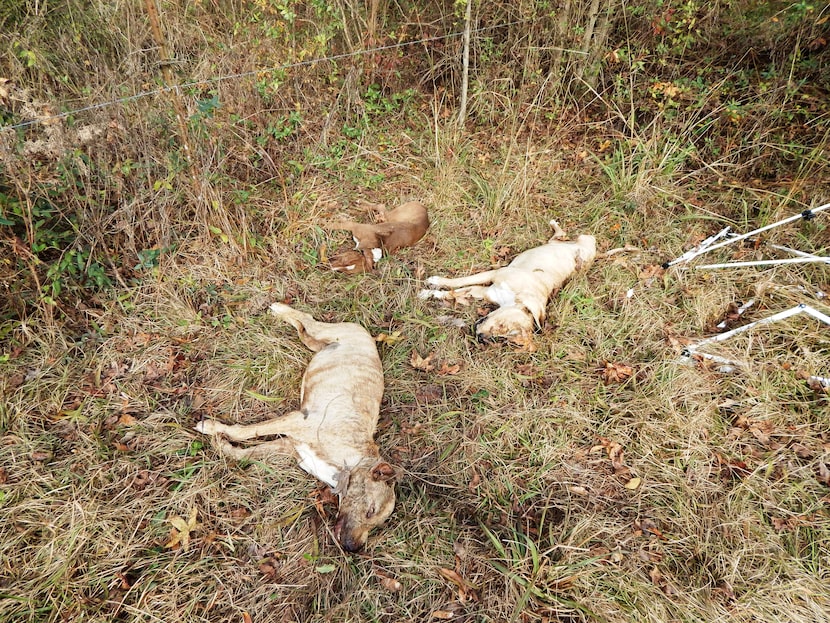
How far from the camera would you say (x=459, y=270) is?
12.7 ft

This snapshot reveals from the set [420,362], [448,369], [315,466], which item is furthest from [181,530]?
[448,369]

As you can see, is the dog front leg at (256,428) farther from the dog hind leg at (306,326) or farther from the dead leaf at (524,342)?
the dead leaf at (524,342)

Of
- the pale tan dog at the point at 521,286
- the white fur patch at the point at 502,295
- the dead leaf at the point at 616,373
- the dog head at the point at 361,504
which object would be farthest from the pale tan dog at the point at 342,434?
the dead leaf at the point at 616,373

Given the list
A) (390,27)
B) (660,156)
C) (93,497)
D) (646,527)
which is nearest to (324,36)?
(390,27)

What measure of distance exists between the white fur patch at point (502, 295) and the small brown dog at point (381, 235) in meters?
0.88

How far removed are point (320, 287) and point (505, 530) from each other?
2.16 metres

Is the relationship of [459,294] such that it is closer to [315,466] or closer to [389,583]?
[315,466]

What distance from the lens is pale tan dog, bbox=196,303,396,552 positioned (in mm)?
2211

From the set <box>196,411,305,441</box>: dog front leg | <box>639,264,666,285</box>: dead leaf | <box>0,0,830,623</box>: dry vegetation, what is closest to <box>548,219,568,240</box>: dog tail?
<box>0,0,830,623</box>: dry vegetation

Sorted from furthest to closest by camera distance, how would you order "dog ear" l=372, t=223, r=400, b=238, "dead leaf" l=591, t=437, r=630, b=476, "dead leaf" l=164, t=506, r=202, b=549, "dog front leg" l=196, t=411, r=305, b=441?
1. "dog ear" l=372, t=223, r=400, b=238
2. "dead leaf" l=591, t=437, r=630, b=476
3. "dog front leg" l=196, t=411, r=305, b=441
4. "dead leaf" l=164, t=506, r=202, b=549

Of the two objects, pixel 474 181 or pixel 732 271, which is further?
pixel 474 181

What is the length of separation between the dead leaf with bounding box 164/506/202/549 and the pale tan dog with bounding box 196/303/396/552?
0.38m

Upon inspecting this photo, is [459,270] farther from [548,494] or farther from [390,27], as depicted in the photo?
[390,27]

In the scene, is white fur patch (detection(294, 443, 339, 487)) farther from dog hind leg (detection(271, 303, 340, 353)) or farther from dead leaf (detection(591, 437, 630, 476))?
dead leaf (detection(591, 437, 630, 476))
